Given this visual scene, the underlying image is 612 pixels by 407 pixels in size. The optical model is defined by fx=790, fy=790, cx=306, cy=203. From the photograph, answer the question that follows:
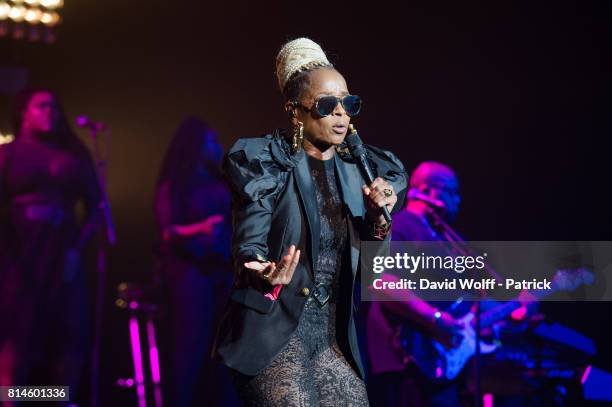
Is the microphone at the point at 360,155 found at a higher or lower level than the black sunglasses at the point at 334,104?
lower

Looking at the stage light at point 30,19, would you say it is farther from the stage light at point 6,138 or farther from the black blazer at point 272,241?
the black blazer at point 272,241

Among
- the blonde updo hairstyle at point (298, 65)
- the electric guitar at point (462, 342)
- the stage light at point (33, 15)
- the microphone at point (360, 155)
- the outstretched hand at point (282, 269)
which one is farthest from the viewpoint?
the stage light at point (33, 15)

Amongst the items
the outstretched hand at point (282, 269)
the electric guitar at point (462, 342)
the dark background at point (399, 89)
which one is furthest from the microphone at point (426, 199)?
the outstretched hand at point (282, 269)

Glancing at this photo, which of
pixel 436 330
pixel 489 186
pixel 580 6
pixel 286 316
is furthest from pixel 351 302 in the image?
pixel 580 6

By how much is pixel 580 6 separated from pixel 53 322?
14.7ft

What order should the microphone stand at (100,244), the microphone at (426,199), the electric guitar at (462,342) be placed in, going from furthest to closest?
1. the microphone stand at (100,244)
2. the microphone at (426,199)
3. the electric guitar at (462,342)

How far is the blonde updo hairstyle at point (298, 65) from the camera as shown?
269 centimetres

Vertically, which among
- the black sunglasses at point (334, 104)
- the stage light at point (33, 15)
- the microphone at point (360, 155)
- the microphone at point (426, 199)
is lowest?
the microphone at point (360, 155)

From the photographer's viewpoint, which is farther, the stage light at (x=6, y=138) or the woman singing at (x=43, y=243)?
the stage light at (x=6, y=138)

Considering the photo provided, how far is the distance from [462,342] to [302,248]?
307 centimetres

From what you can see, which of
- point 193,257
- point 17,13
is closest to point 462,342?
point 193,257

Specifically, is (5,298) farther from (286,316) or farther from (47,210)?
(286,316)

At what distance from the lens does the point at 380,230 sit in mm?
2438

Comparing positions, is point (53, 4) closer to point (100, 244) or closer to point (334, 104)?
point (100, 244)
